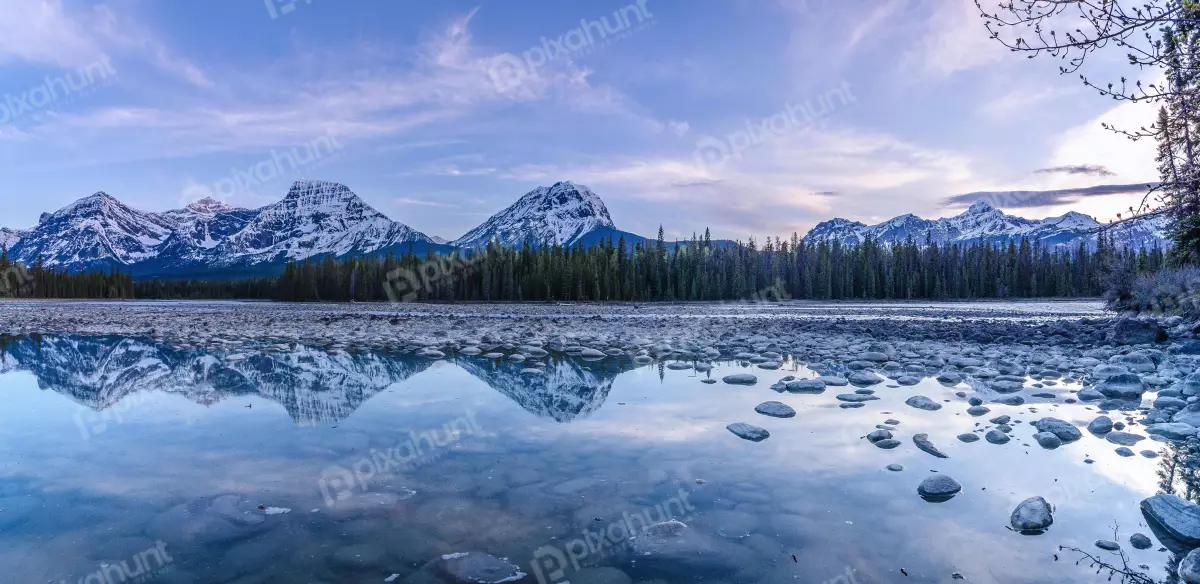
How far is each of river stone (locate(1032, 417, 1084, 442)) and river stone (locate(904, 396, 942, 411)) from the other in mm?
1429

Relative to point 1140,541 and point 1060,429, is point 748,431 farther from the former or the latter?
point 1140,541

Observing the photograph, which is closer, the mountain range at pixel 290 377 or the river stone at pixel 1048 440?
the river stone at pixel 1048 440

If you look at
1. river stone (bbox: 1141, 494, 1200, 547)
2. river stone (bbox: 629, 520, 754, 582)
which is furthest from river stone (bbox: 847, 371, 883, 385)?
river stone (bbox: 629, 520, 754, 582)

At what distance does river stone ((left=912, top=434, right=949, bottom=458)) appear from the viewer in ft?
22.6

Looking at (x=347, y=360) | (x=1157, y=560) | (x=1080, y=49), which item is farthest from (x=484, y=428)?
(x=347, y=360)

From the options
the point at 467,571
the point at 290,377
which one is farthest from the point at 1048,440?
the point at 290,377

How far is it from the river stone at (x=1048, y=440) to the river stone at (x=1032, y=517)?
2438 millimetres

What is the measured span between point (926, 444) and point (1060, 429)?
1919 mm

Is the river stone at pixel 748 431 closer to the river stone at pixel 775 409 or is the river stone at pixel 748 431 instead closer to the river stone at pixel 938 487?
the river stone at pixel 775 409

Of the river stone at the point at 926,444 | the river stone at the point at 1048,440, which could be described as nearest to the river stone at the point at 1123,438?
the river stone at the point at 1048,440

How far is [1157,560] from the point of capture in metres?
4.23

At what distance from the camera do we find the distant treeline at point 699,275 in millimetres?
92500

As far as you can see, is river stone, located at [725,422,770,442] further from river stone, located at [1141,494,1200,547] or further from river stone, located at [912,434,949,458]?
river stone, located at [1141,494,1200,547]

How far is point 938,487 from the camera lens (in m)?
5.66
